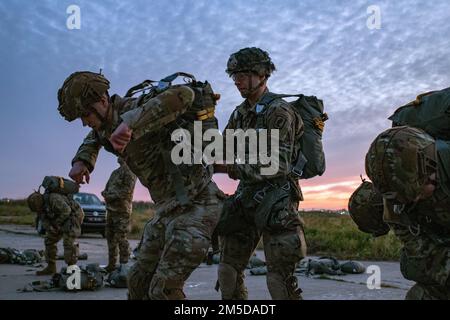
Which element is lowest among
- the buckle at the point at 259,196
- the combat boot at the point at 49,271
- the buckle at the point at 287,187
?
the combat boot at the point at 49,271

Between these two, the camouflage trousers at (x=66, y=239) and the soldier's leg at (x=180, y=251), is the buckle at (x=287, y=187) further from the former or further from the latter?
the camouflage trousers at (x=66, y=239)

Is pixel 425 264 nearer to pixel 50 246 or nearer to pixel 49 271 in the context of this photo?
pixel 50 246

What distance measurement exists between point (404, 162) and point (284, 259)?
1.17 metres

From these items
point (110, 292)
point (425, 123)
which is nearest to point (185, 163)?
point (425, 123)

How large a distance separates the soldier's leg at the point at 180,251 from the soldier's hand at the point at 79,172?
75 centimetres

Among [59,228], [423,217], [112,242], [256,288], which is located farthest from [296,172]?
[59,228]

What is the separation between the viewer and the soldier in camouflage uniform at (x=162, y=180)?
306 cm

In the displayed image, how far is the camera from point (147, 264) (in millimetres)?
3338

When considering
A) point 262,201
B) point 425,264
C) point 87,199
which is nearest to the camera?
point 425,264

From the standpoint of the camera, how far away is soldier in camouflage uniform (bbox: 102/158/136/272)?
26.7ft

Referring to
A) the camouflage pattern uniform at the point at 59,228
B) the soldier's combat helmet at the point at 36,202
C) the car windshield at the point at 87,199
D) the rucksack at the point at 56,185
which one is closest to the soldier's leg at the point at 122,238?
the camouflage pattern uniform at the point at 59,228

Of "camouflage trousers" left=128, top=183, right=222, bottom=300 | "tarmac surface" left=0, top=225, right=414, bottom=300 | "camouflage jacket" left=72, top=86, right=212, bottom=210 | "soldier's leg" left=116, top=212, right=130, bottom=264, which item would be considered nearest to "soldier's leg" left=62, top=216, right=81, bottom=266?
"tarmac surface" left=0, top=225, right=414, bottom=300

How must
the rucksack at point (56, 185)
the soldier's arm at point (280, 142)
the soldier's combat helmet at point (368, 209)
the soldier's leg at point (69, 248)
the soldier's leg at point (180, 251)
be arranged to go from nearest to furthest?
the soldier's leg at point (180, 251)
the soldier's combat helmet at point (368, 209)
the soldier's arm at point (280, 142)
the soldier's leg at point (69, 248)
the rucksack at point (56, 185)

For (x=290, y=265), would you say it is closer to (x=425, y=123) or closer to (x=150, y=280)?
(x=150, y=280)
